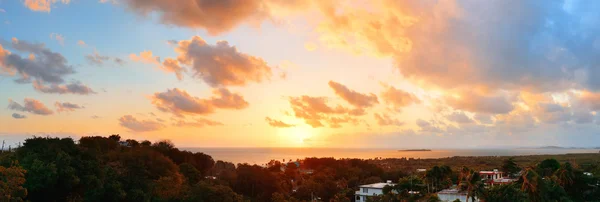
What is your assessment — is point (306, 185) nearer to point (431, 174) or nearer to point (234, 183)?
point (234, 183)

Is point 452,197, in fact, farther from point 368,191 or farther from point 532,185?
point 368,191

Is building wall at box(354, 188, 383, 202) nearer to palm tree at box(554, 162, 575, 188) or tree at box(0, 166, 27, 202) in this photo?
palm tree at box(554, 162, 575, 188)


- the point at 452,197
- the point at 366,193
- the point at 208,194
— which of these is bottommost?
the point at 366,193

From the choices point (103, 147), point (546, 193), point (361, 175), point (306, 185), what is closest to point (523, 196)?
point (546, 193)

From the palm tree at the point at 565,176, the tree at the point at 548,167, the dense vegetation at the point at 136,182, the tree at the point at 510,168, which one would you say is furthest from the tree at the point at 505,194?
the tree at the point at 510,168

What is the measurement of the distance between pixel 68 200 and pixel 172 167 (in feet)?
76.7

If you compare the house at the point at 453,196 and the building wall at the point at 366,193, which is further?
the building wall at the point at 366,193

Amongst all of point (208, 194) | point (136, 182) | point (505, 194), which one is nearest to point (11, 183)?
point (136, 182)

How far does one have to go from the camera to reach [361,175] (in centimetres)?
8231

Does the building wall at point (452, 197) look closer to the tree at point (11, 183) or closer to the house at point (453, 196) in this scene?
the house at point (453, 196)

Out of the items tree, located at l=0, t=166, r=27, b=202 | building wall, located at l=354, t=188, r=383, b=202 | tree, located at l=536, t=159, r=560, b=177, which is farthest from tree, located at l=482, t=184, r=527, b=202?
tree, located at l=0, t=166, r=27, b=202

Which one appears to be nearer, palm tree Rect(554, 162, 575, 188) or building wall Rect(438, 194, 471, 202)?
building wall Rect(438, 194, 471, 202)

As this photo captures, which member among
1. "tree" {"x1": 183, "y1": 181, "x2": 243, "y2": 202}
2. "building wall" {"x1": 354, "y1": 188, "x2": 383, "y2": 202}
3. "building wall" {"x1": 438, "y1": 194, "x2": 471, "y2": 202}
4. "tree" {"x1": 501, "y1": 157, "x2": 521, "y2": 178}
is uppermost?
"tree" {"x1": 501, "y1": 157, "x2": 521, "y2": 178}

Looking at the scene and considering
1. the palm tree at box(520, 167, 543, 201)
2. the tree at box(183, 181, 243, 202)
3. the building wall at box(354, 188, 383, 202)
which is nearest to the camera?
the palm tree at box(520, 167, 543, 201)
